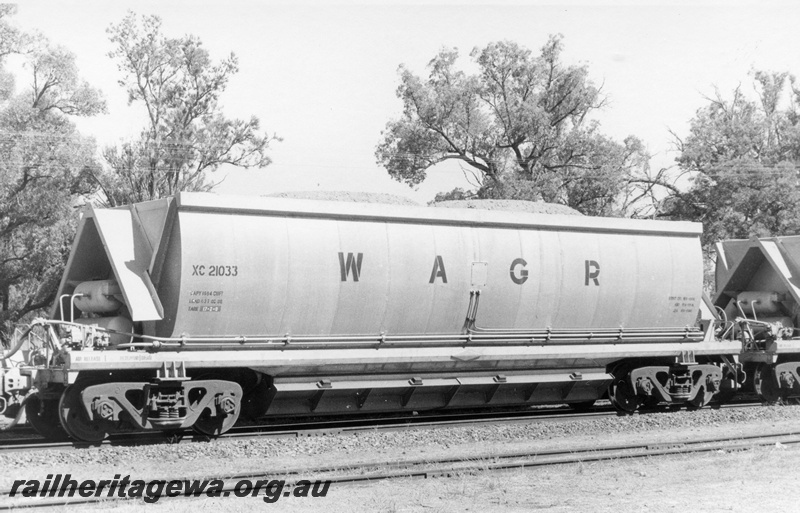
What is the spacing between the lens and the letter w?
46.1 ft

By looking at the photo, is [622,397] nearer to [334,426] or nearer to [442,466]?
[334,426]

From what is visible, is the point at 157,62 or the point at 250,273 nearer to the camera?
the point at 250,273

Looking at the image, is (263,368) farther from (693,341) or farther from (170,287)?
(693,341)

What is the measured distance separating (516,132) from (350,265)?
29265 millimetres

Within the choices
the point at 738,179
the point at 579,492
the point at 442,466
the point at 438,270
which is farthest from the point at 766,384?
the point at 738,179

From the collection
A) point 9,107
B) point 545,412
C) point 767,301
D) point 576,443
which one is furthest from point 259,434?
point 9,107

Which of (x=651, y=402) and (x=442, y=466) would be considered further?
(x=651, y=402)

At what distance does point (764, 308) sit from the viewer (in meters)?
19.8

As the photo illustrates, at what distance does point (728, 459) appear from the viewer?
12.2 m

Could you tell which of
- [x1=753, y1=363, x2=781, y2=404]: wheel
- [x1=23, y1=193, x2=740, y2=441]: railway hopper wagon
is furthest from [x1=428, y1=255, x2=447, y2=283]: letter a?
[x1=753, y1=363, x2=781, y2=404]: wheel

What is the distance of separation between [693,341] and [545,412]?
3.30m

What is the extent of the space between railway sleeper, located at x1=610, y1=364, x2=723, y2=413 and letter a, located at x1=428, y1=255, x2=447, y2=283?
4.46m

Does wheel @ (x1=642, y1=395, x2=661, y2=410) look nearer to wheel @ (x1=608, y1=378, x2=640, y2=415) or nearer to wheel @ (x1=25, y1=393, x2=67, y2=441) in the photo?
wheel @ (x1=608, y1=378, x2=640, y2=415)

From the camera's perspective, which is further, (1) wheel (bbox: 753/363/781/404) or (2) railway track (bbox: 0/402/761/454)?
(1) wheel (bbox: 753/363/781/404)
